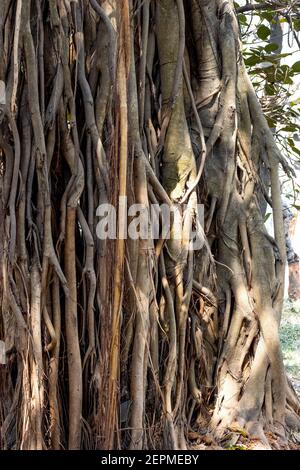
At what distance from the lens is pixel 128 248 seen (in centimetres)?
208

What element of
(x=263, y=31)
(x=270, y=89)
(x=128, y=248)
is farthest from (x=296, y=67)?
(x=128, y=248)

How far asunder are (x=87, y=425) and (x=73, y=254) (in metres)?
0.49

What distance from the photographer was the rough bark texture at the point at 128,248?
6.41ft

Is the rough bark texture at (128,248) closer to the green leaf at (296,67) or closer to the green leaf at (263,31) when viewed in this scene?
the green leaf at (263,31)

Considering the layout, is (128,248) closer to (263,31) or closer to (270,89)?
(263,31)

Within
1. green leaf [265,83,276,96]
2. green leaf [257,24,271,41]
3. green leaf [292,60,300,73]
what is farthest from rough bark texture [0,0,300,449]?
green leaf [265,83,276,96]

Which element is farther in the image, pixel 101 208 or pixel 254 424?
pixel 254 424

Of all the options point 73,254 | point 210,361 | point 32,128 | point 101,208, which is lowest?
point 210,361

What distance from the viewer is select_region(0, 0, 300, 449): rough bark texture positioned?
195 centimetres

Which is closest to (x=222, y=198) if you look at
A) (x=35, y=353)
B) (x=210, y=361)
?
(x=210, y=361)

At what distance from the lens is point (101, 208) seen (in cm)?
207

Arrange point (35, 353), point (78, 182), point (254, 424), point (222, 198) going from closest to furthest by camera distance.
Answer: point (35, 353), point (78, 182), point (254, 424), point (222, 198)

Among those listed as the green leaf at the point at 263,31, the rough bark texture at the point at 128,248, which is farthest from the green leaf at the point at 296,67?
the rough bark texture at the point at 128,248
